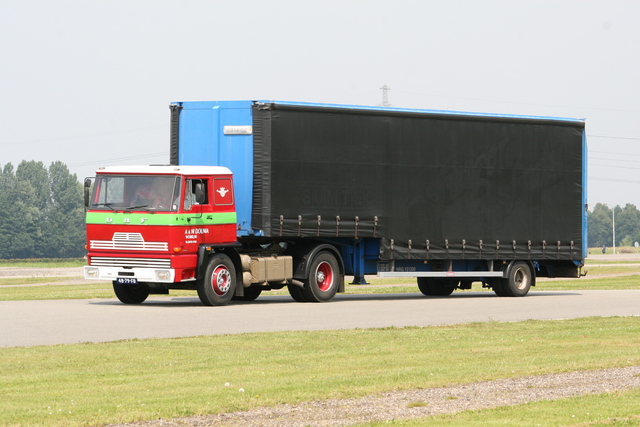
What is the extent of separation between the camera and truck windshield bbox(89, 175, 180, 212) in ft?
74.7

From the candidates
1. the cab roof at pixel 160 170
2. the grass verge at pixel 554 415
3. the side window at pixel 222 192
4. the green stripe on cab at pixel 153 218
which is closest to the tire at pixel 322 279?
the side window at pixel 222 192

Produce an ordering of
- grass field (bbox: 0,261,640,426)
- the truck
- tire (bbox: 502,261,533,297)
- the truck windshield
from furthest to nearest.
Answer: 1. tire (bbox: 502,261,533,297)
2. the truck
3. the truck windshield
4. grass field (bbox: 0,261,640,426)

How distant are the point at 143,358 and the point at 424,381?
3.86 meters

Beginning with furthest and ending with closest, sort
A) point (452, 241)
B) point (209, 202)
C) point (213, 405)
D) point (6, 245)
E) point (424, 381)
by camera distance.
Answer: point (6, 245)
point (452, 241)
point (209, 202)
point (424, 381)
point (213, 405)

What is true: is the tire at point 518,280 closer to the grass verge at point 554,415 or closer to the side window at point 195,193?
the side window at point 195,193

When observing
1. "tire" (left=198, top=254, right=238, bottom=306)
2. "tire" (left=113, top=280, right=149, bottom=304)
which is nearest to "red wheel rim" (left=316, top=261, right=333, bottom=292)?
"tire" (left=198, top=254, right=238, bottom=306)

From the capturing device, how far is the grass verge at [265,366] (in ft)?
32.9

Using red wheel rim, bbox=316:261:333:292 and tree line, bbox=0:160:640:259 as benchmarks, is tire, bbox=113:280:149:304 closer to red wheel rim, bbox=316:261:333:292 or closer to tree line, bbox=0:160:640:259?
red wheel rim, bbox=316:261:333:292

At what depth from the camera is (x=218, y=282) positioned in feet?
77.1

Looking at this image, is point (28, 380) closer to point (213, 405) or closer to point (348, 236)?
point (213, 405)

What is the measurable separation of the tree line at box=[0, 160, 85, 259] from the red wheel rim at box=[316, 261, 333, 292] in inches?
4503

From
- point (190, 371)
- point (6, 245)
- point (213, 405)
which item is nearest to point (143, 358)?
point (190, 371)

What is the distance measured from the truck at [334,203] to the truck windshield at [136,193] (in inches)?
1.1

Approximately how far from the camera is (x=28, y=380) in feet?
37.8
